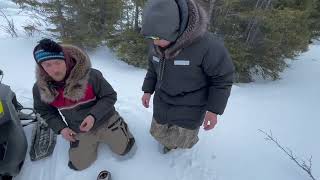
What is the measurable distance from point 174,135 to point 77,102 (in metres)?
1.06

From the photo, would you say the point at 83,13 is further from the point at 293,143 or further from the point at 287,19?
the point at 293,143

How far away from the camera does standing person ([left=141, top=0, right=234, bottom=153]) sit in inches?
92.0

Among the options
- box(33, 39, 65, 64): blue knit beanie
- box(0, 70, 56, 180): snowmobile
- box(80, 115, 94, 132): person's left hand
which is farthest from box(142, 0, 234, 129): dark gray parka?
box(0, 70, 56, 180): snowmobile

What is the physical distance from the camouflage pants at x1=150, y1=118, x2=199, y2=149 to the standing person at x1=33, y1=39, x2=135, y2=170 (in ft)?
1.00

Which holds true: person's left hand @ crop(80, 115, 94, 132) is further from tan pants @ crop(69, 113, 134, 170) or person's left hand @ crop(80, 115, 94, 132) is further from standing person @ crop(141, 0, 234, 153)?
standing person @ crop(141, 0, 234, 153)

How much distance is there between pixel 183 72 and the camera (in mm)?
2744

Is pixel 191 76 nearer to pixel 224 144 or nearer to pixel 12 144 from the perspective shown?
pixel 224 144

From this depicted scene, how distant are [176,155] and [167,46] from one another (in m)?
1.34

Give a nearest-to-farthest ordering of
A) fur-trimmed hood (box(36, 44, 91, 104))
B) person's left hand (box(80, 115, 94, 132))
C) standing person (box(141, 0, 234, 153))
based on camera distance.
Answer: standing person (box(141, 0, 234, 153))
fur-trimmed hood (box(36, 44, 91, 104))
person's left hand (box(80, 115, 94, 132))

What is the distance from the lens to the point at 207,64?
102 inches

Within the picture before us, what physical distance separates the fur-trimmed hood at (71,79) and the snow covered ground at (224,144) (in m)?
0.84

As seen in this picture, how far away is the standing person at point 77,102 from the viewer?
2688mm

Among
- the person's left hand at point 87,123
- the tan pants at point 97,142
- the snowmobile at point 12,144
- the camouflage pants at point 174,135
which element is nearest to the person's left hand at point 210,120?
the camouflage pants at point 174,135

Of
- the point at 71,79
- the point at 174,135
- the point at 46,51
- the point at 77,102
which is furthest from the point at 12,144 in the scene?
the point at 174,135
